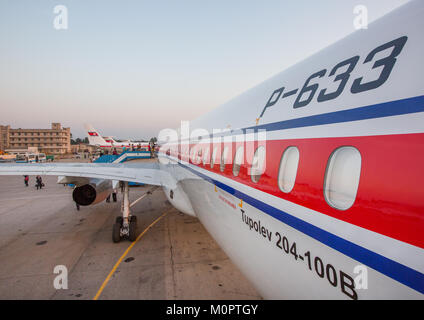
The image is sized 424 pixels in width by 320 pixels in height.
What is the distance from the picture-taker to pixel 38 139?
3073 inches

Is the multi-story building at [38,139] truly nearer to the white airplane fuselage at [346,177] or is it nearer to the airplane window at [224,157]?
the airplane window at [224,157]

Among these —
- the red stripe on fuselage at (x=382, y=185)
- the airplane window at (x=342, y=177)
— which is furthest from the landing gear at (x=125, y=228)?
the airplane window at (x=342, y=177)

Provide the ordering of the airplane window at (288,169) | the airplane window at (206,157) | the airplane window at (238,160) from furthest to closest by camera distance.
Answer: the airplane window at (206,157) → the airplane window at (238,160) → the airplane window at (288,169)

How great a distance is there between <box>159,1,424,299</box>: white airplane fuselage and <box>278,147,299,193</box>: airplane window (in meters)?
Answer: 0.02

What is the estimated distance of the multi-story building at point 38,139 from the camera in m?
77.4

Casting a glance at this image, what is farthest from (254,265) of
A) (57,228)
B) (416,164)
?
(57,228)

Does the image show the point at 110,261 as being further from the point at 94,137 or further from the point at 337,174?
the point at 94,137

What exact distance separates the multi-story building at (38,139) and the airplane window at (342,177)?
91330mm

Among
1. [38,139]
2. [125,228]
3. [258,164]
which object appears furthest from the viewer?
[38,139]

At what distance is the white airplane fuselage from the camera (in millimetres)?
1433

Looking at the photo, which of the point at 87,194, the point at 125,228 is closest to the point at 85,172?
the point at 87,194

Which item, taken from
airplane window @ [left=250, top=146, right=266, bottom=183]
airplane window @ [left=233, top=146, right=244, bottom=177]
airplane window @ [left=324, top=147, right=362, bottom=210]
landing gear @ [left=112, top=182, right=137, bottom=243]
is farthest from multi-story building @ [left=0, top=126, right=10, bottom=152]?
airplane window @ [left=324, top=147, right=362, bottom=210]

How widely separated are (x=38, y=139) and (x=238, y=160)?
94541 millimetres

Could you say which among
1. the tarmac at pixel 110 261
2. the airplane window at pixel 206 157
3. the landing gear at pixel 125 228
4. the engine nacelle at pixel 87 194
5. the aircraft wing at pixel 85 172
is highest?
the airplane window at pixel 206 157
